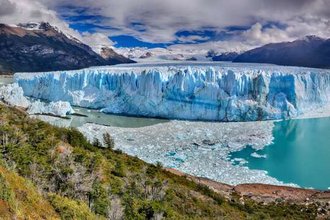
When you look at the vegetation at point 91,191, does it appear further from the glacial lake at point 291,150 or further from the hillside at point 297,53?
the hillside at point 297,53

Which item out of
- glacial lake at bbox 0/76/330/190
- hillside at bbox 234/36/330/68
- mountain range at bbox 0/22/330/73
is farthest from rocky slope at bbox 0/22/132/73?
glacial lake at bbox 0/76/330/190

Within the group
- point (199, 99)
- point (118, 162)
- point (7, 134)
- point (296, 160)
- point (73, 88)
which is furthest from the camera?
point (73, 88)

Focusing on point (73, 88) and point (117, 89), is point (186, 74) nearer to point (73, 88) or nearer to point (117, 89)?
point (117, 89)

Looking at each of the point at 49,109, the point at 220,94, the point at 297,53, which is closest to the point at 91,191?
the point at 220,94

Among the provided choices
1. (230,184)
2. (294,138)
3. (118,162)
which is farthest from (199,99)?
(118,162)

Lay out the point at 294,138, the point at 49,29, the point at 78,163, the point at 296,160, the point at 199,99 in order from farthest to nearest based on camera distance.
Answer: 1. the point at 49,29
2. the point at 199,99
3. the point at 294,138
4. the point at 296,160
5. the point at 78,163

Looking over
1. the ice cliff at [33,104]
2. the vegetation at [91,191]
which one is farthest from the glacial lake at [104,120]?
the vegetation at [91,191]
